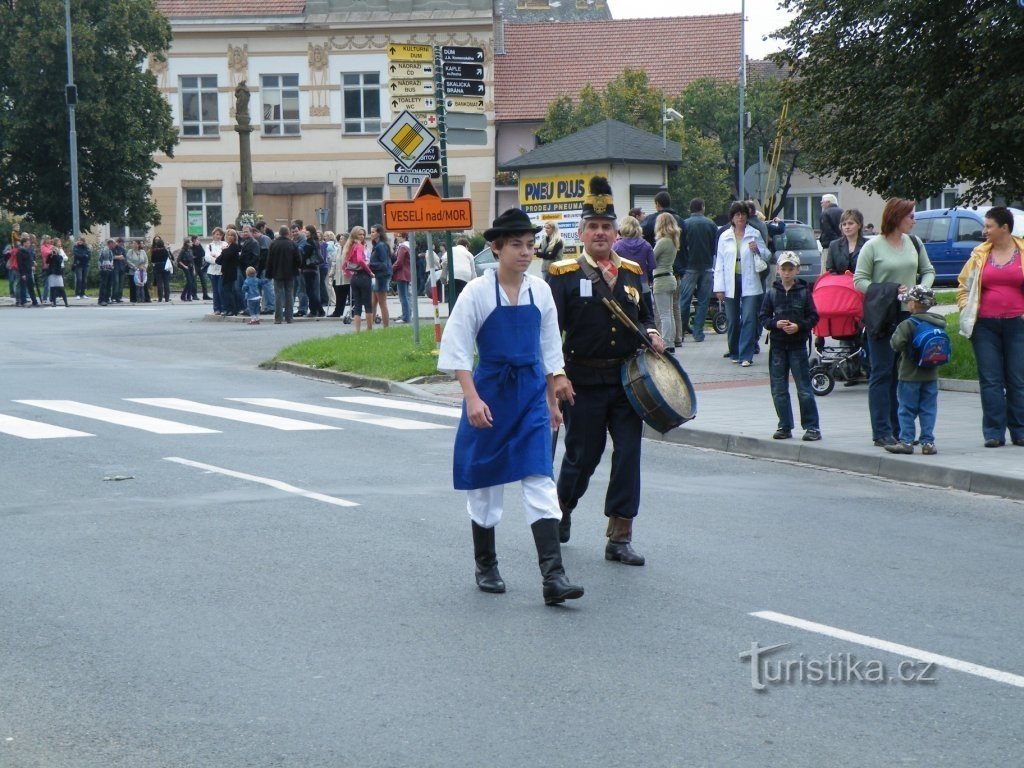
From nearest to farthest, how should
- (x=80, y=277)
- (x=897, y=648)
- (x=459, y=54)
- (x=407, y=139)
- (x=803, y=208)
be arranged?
(x=897, y=648), (x=459, y=54), (x=407, y=139), (x=80, y=277), (x=803, y=208)

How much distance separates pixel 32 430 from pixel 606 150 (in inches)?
514

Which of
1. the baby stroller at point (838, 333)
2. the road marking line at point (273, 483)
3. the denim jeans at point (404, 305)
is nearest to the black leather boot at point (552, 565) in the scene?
the road marking line at point (273, 483)

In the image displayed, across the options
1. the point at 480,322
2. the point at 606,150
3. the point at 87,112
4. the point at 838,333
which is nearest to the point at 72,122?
the point at 87,112

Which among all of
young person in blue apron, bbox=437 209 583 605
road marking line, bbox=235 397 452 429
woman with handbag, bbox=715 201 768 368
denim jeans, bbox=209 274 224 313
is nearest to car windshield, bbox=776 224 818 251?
denim jeans, bbox=209 274 224 313

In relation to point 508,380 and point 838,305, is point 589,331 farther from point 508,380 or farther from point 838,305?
point 838,305

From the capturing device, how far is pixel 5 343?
26750 mm

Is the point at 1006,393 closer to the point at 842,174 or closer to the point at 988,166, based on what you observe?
the point at 988,166

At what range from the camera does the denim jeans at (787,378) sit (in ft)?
Result: 42.5

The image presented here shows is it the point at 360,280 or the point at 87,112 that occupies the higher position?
the point at 87,112

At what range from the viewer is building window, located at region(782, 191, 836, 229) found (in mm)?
65562

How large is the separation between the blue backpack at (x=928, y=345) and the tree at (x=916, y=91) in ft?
19.4

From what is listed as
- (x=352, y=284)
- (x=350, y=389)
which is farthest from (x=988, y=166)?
(x=352, y=284)

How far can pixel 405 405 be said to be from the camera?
683 inches

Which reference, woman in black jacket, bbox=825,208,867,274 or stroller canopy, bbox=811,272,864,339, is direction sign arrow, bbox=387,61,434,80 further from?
stroller canopy, bbox=811,272,864,339
